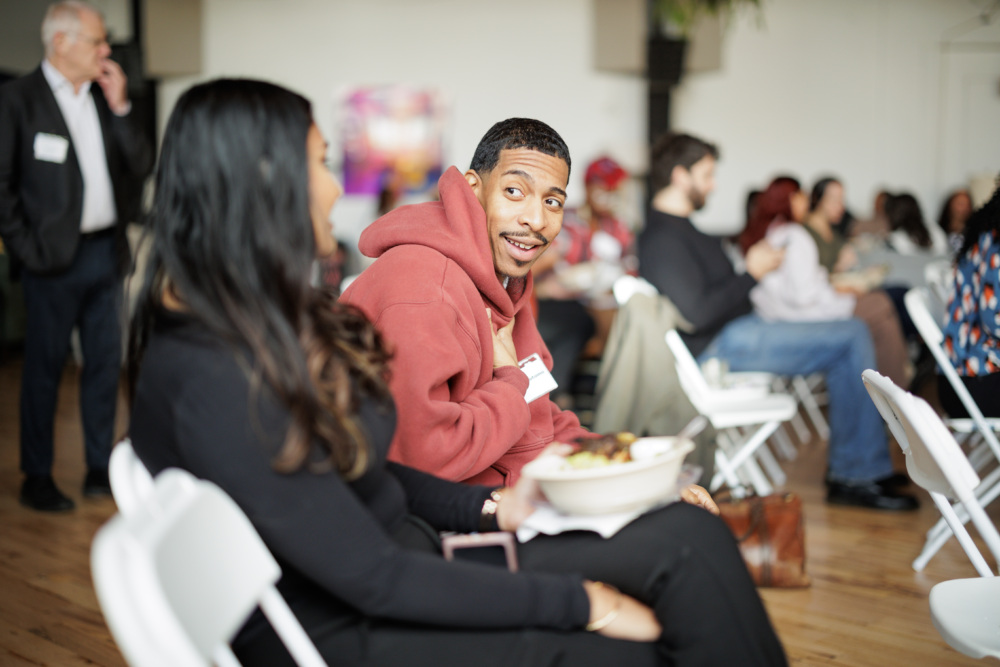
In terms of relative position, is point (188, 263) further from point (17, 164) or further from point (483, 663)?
point (17, 164)

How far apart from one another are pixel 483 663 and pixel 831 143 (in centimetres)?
849

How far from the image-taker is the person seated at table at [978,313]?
2.45 metres

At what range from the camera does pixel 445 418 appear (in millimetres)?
1442

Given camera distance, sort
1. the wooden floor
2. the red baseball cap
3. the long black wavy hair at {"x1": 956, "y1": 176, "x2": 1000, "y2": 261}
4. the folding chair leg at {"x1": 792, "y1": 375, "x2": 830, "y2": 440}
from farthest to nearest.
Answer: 1. the red baseball cap
2. the folding chair leg at {"x1": 792, "y1": 375, "x2": 830, "y2": 440}
3. the long black wavy hair at {"x1": 956, "y1": 176, "x2": 1000, "y2": 261}
4. the wooden floor

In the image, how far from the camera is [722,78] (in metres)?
8.25

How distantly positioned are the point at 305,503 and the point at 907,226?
7.19 meters

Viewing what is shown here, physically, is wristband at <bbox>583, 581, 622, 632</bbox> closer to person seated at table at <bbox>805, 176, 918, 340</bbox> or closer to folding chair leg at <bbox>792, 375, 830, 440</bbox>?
person seated at table at <bbox>805, 176, 918, 340</bbox>

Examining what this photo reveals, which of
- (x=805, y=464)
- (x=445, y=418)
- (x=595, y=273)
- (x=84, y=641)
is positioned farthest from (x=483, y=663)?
(x=595, y=273)

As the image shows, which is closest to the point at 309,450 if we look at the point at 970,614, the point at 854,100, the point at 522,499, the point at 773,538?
the point at 522,499

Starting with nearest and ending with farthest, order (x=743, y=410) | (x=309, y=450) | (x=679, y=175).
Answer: (x=309, y=450) → (x=743, y=410) → (x=679, y=175)

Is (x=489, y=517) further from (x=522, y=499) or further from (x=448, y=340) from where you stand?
(x=448, y=340)

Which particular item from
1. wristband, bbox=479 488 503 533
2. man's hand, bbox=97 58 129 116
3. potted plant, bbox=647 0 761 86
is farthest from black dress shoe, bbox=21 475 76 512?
potted plant, bbox=647 0 761 86

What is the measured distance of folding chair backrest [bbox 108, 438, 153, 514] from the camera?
3.38 ft

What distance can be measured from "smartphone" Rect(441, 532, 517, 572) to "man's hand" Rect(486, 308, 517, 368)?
A: 0.47 metres
